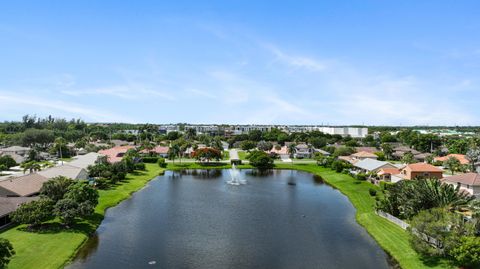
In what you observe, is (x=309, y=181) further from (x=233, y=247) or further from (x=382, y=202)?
(x=233, y=247)

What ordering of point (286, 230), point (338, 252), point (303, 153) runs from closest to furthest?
point (338, 252)
point (286, 230)
point (303, 153)

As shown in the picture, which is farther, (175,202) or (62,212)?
(175,202)

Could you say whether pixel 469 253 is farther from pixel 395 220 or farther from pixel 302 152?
pixel 302 152

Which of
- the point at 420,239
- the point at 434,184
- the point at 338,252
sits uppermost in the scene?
the point at 434,184

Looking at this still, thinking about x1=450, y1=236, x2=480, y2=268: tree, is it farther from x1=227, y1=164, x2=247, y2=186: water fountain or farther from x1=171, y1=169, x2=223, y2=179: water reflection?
x1=171, y1=169, x2=223, y2=179: water reflection

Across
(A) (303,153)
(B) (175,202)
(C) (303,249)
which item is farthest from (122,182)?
(A) (303,153)

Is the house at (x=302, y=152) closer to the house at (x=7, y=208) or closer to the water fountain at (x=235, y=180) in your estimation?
the water fountain at (x=235, y=180)

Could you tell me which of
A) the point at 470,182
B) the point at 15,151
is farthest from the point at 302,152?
the point at 15,151
